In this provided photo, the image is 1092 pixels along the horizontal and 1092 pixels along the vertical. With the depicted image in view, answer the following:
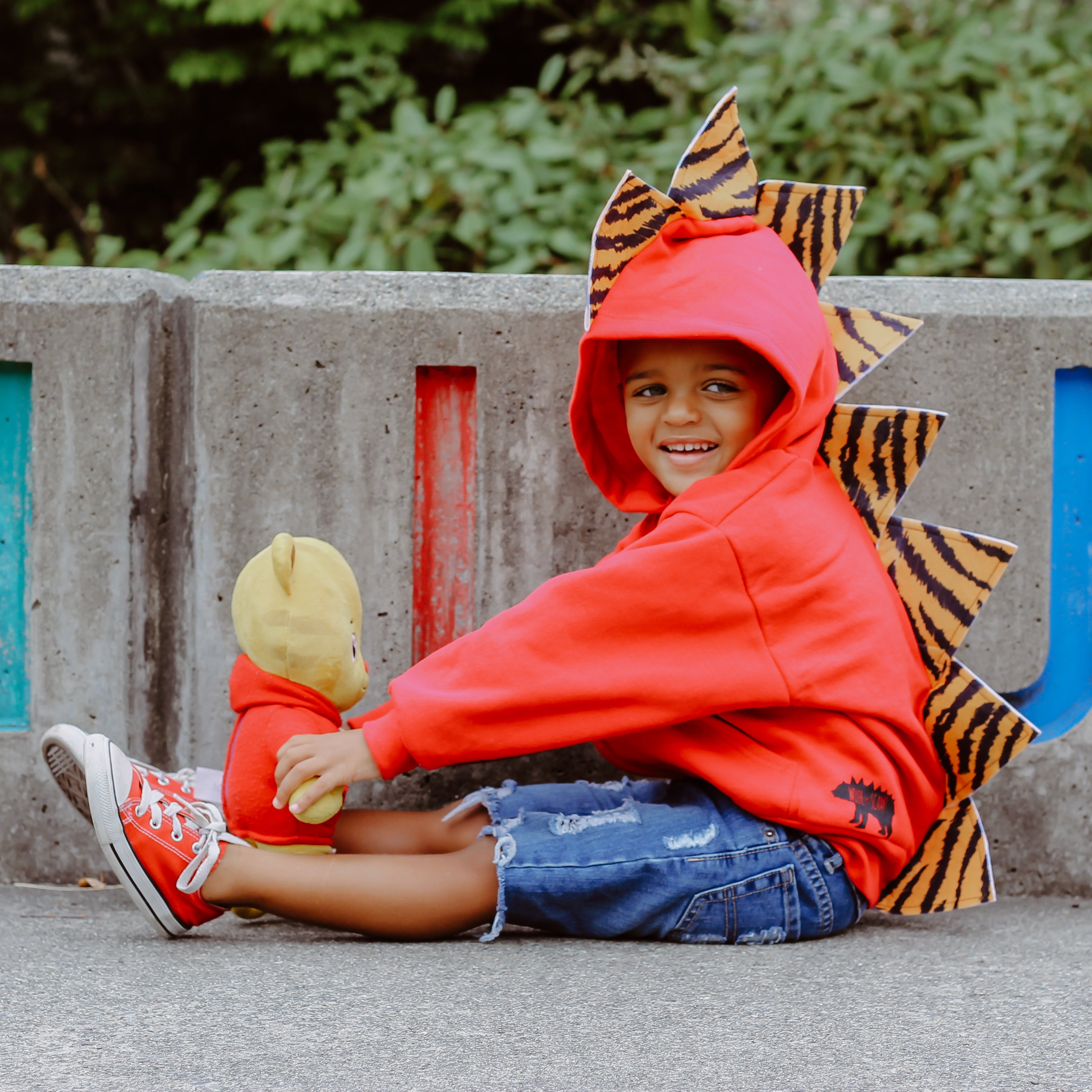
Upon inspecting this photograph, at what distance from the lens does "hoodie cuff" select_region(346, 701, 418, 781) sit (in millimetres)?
1962

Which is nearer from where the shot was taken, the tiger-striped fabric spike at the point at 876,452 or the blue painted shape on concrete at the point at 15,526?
the tiger-striped fabric spike at the point at 876,452

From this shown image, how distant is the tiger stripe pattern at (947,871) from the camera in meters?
2.17

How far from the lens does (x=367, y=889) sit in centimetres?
195

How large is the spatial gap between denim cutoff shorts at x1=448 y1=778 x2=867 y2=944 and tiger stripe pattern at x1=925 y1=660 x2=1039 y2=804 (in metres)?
0.32

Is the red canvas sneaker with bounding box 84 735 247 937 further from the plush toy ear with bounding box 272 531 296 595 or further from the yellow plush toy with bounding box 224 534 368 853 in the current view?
the plush toy ear with bounding box 272 531 296 595

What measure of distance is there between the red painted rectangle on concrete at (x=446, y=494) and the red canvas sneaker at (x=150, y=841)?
63 cm

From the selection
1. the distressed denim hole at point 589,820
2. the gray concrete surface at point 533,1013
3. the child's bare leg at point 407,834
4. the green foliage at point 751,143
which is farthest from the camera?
the green foliage at point 751,143

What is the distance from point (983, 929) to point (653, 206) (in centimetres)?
143

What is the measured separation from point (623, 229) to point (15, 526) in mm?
1342

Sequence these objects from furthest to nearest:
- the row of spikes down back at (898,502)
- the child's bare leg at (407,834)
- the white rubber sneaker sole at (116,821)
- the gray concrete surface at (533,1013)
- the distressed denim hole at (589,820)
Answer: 1. the child's bare leg at (407,834)
2. the row of spikes down back at (898,502)
3. the distressed denim hole at (589,820)
4. the white rubber sneaker sole at (116,821)
5. the gray concrete surface at (533,1013)

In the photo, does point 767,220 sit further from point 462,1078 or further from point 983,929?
point 462,1078

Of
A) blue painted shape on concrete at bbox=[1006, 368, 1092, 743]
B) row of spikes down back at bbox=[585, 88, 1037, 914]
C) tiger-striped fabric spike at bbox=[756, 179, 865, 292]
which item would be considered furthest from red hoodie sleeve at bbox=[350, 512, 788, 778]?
blue painted shape on concrete at bbox=[1006, 368, 1092, 743]

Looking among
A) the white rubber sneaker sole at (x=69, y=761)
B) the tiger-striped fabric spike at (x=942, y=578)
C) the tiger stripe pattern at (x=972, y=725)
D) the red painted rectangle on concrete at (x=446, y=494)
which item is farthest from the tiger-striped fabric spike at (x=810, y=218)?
the white rubber sneaker sole at (x=69, y=761)

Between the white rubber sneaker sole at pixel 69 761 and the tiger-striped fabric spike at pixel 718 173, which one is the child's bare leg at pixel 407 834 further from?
the tiger-striped fabric spike at pixel 718 173
